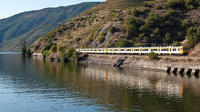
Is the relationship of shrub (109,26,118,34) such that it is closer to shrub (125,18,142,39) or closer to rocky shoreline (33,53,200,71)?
shrub (125,18,142,39)

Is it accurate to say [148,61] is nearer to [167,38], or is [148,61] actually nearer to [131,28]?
[167,38]

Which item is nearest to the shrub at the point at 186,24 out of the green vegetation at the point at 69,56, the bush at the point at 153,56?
the bush at the point at 153,56

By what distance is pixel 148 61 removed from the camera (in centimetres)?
7494

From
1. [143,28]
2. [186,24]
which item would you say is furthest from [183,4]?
[143,28]

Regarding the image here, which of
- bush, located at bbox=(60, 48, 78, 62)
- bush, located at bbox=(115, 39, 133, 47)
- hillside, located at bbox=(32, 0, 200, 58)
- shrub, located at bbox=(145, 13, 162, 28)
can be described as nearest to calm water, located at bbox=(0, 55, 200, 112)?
bush, located at bbox=(60, 48, 78, 62)

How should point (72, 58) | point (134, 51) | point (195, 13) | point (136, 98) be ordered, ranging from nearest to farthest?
1. point (136, 98)
2. point (134, 51)
3. point (72, 58)
4. point (195, 13)

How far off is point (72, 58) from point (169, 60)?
49.4 metres

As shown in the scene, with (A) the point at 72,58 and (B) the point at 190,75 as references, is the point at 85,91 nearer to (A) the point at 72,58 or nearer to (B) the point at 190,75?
(B) the point at 190,75

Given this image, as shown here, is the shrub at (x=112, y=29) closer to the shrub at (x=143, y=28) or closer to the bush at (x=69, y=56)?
the shrub at (x=143, y=28)

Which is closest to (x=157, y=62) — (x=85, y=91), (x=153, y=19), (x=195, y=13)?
(x=85, y=91)

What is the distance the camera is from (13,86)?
153 ft

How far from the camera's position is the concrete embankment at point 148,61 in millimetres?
62013

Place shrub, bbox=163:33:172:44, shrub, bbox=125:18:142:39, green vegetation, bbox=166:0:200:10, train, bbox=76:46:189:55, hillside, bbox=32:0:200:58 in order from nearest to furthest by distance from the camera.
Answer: train, bbox=76:46:189:55 → shrub, bbox=163:33:172:44 → hillside, bbox=32:0:200:58 → shrub, bbox=125:18:142:39 → green vegetation, bbox=166:0:200:10

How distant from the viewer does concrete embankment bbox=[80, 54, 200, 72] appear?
2441 inches
